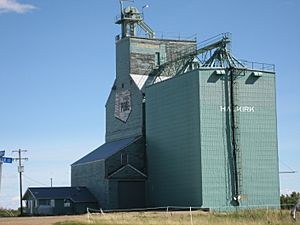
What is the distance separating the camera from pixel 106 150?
3386 inches

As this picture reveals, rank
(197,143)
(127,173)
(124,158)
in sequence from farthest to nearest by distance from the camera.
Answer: (124,158) < (127,173) < (197,143)

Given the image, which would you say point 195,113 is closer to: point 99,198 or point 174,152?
point 174,152

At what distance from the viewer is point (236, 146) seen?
69.4m

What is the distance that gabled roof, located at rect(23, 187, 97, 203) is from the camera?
8238 centimetres

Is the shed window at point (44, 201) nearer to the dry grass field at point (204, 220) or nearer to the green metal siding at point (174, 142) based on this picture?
the green metal siding at point (174, 142)

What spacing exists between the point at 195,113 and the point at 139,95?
50.8 ft

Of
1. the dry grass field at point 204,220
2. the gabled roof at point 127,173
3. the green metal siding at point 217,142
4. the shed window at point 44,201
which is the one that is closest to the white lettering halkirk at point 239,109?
the green metal siding at point 217,142

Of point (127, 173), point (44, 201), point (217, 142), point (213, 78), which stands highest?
point (213, 78)

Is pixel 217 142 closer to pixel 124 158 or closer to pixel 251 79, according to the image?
pixel 251 79

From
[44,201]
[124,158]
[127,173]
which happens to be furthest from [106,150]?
[44,201]

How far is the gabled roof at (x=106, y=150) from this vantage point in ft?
266

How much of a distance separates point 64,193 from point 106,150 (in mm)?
8056

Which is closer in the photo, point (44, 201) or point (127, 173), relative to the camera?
point (127, 173)

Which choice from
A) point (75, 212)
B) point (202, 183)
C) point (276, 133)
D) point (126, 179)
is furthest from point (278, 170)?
point (75, 212)
